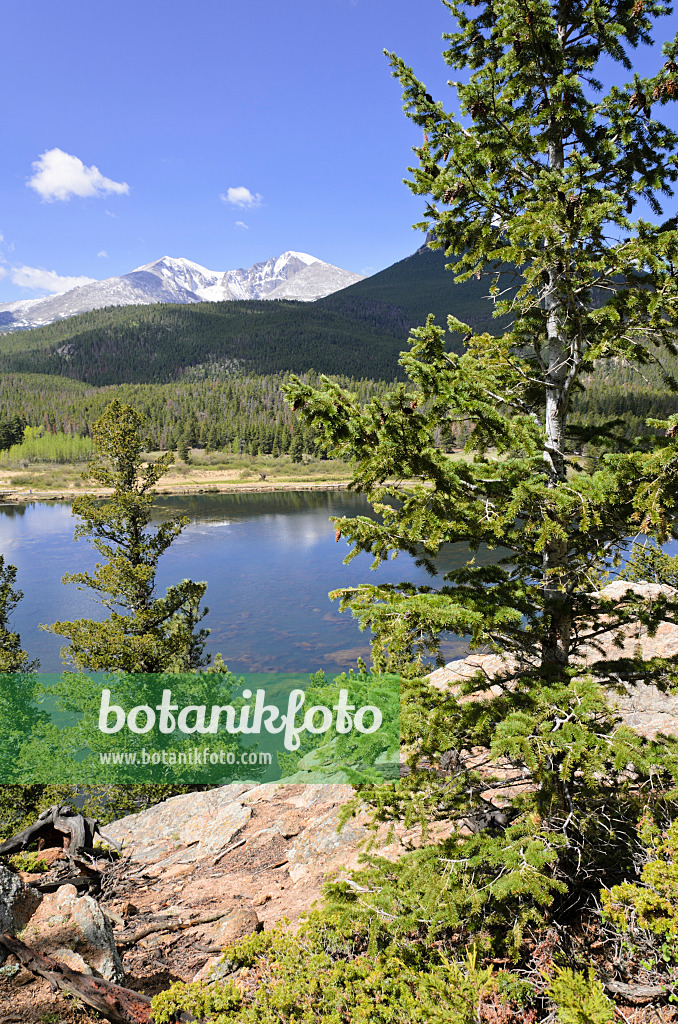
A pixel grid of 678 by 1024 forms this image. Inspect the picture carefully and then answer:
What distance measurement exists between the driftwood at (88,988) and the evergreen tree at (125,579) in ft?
30.7

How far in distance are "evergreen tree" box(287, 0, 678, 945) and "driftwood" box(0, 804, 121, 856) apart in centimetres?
649

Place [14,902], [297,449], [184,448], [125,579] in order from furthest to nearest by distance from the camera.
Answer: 1. [297,449]
2. [184,448]
3. [125,579]
4. [14,902]

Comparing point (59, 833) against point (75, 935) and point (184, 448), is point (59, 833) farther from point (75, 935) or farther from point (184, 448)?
point (184, 448)

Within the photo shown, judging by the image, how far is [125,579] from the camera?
15164mm

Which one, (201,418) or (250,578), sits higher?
(201,418)

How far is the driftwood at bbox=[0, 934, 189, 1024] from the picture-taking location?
17.4 feet

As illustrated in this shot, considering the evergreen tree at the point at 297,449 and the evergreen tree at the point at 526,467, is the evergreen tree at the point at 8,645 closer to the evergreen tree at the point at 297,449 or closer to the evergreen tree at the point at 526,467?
the evergreen tree at the point at 526,467

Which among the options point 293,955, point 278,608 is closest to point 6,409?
point 278,608

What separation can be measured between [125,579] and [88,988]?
1065cm

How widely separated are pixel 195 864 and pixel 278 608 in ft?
104

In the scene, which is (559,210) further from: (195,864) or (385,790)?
(195,864)

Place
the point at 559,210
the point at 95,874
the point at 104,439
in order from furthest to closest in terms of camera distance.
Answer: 1. the point at 104,439
2. the point at 95,874
3. the point at 559,210

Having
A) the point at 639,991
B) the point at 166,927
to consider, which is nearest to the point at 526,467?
the point at 639,991

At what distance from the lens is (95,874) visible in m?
8.98
